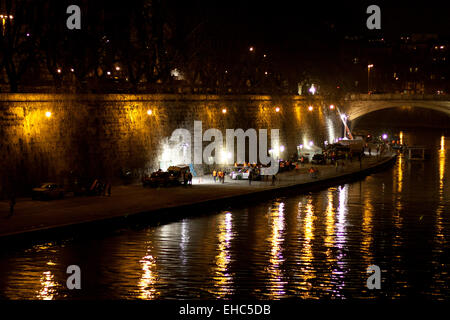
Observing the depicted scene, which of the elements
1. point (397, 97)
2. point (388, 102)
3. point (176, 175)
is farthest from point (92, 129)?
point (388, 102)

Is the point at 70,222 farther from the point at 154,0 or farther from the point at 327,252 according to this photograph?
the point at 154,0

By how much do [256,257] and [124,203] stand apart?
7.04 metres

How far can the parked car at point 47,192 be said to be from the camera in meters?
27.3

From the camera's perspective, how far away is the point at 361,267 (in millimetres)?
21594

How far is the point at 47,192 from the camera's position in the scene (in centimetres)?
2731

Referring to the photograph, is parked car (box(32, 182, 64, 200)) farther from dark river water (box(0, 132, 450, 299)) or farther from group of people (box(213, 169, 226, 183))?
group of people (box(213, 169, 226, 183))

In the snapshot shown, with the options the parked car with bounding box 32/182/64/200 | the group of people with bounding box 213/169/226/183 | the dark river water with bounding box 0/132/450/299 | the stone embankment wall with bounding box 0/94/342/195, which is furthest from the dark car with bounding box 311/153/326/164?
the parked car with bounding box 32/182/64/200

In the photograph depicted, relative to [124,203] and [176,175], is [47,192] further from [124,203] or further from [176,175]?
[176,175]

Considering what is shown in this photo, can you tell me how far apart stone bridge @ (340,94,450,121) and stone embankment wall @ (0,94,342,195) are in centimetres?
2458

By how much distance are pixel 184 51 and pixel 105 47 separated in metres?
6.89

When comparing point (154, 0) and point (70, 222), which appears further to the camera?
point (154, 0)

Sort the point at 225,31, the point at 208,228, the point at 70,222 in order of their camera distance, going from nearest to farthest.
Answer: the point at 70,222 → the point at 208,228 → the point at 225,31
